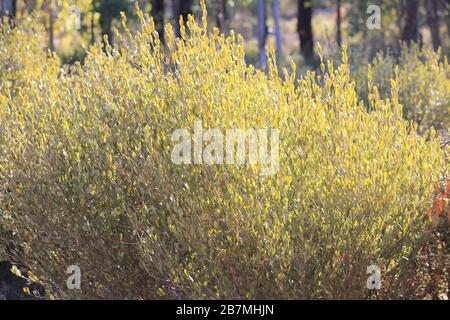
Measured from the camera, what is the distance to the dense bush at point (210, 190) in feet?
16.6

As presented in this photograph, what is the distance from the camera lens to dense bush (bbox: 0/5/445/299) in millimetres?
5070

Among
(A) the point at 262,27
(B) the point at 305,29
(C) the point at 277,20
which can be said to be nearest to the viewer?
(A) the point at 262,27

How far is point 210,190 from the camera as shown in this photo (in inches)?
201

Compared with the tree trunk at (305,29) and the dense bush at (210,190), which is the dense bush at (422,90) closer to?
the dense bush at (210,190)

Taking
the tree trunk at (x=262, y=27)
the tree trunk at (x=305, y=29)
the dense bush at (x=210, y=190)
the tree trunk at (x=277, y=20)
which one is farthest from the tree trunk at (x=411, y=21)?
the dense bush at (x=210, y=190)

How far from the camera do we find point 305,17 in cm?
2439

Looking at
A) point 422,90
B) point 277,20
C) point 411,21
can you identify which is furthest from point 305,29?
point 422,90

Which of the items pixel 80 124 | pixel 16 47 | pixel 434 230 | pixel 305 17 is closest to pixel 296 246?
pixel 434 230

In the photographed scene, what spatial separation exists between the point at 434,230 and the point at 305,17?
19.5 metres

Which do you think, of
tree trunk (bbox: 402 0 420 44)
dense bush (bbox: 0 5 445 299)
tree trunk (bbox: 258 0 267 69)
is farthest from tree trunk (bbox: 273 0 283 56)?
dense bush (bbox: 0 5 445 299)

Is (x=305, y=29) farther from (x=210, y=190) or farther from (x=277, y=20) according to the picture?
(x=210, y=190)
